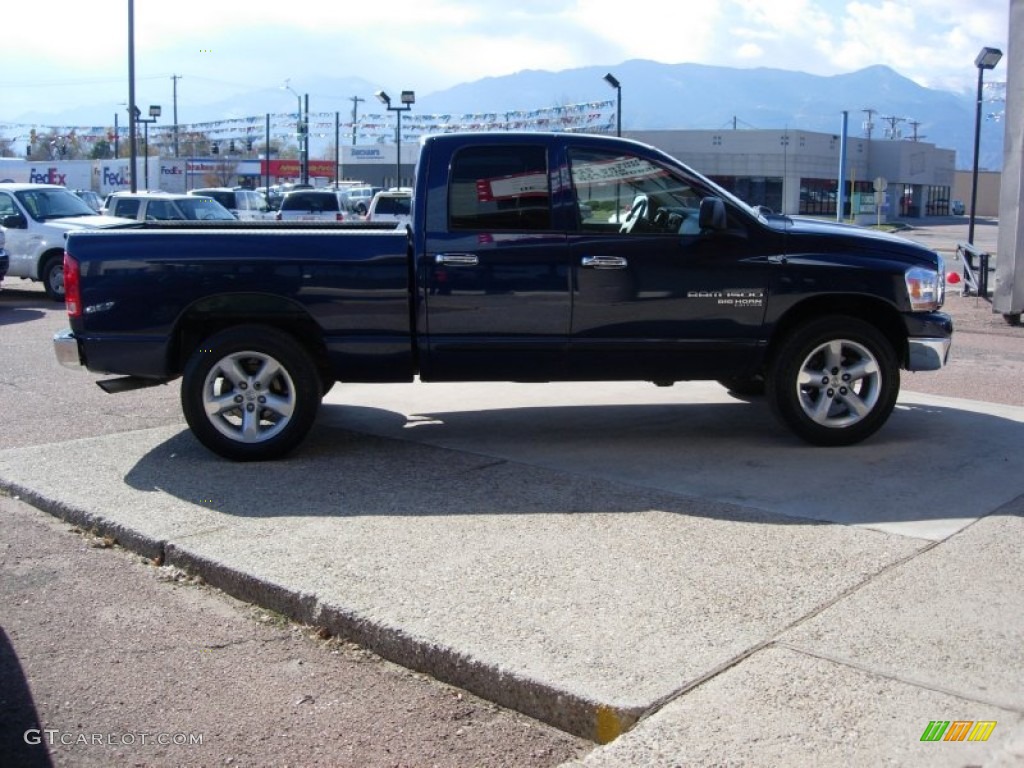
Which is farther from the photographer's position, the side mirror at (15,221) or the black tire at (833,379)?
the side mirror at (15,221)

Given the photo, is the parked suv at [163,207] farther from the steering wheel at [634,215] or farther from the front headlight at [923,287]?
the front headlight at [923,287]

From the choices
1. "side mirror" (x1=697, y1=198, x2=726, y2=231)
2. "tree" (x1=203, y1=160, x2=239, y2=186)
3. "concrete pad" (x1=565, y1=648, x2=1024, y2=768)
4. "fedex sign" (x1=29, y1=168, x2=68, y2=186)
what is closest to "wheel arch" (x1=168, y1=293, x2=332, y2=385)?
"side mirror" (x1=697, y1=198, x2=726, y2=231)

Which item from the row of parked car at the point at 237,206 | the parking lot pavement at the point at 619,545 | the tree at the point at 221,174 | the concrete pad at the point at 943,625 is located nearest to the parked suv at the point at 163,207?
the row of parked car at the point at 237,206

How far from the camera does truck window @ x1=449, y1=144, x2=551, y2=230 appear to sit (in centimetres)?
713

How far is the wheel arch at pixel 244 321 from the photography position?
7.03 meters

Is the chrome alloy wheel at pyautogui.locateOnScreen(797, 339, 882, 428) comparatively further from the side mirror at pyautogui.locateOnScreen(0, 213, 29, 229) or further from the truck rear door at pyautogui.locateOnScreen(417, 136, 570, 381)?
the side mirror at pyautogui.locateOnScreen(0, 213, 29, 229)

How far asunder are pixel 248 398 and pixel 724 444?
3122mm

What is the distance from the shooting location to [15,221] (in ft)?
62.6

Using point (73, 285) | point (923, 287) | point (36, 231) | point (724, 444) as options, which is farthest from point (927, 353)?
point (36, 231)

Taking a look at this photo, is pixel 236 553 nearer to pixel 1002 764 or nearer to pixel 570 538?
pixel 570 538

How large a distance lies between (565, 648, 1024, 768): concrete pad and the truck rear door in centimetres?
340

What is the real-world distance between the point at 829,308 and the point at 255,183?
91.6 metres

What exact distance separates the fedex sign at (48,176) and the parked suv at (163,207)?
177ft

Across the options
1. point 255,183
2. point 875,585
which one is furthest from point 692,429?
point 255,183
